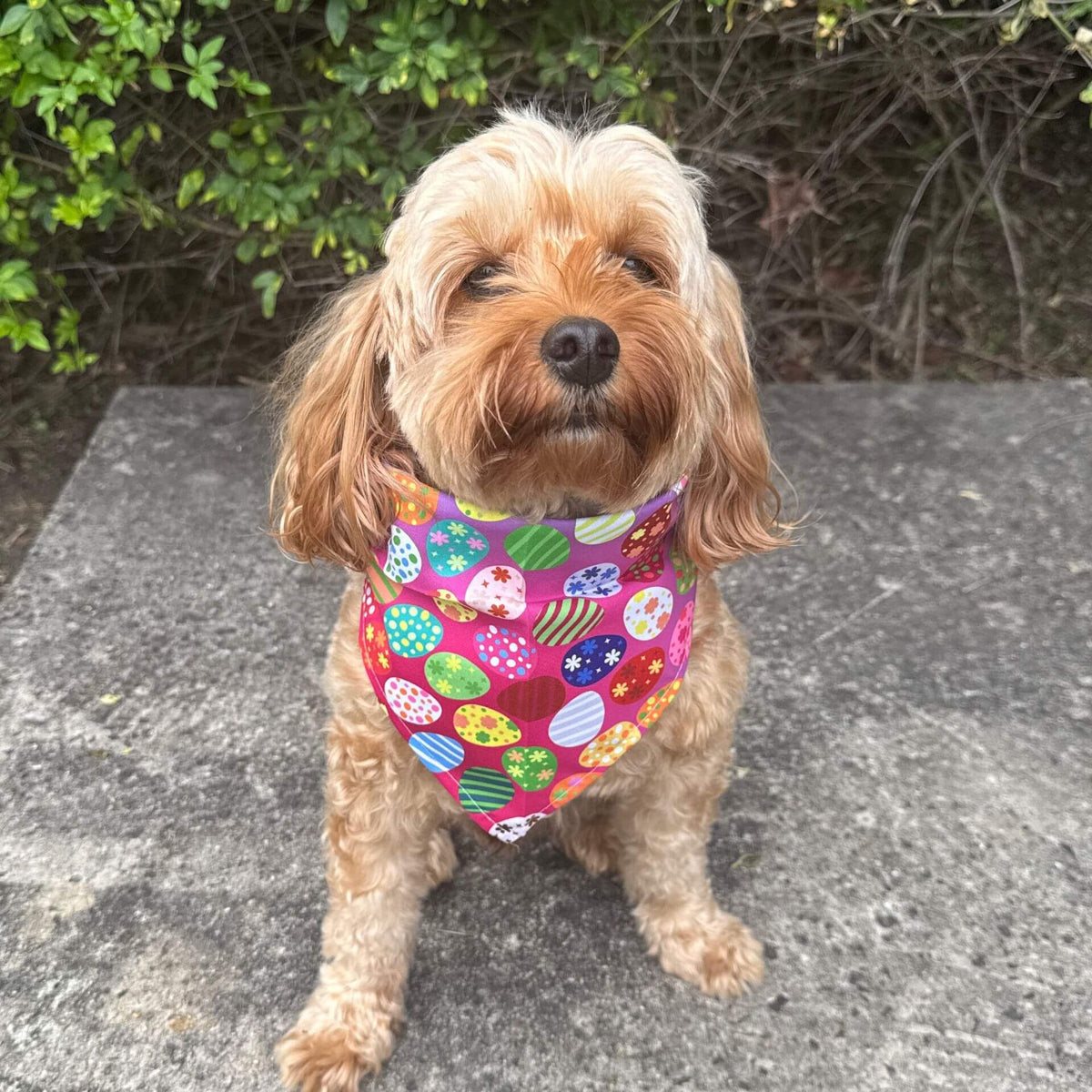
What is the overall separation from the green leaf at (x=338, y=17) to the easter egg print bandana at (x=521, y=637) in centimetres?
169

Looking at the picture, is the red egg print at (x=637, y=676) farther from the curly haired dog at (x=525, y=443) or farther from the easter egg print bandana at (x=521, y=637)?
the curly haired dog at (x=525, y=443)

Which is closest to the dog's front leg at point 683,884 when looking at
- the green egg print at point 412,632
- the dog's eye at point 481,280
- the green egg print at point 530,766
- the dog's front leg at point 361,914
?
the green egg print at point 530,766

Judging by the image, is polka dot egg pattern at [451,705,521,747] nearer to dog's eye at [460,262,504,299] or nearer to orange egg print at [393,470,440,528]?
orange egg print at [393,470,440,528]

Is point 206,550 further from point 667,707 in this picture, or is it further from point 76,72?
point 667,707

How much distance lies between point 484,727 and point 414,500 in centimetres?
49

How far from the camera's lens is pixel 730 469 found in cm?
→ 208

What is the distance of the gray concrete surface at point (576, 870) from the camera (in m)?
2.15

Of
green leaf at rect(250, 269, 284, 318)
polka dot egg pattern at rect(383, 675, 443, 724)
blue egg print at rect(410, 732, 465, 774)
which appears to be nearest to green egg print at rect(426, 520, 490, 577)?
polka dot egg pattern at rect(383, 675, 443, 724)

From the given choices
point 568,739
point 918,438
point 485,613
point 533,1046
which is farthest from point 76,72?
point 918,438

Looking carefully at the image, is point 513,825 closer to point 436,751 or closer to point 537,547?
point 436,751

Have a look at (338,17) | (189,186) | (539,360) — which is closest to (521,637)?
(539,360)

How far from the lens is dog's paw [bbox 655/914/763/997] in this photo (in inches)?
89.3

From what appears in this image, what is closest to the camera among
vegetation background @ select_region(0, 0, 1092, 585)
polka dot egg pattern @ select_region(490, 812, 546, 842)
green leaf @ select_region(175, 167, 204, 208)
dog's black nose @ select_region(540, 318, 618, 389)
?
dog's black nose @ select_region(540, 318, 618, 389)

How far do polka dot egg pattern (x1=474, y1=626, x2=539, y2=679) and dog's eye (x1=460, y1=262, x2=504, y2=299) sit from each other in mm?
645
